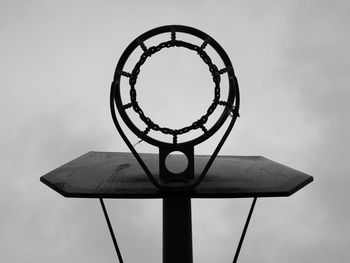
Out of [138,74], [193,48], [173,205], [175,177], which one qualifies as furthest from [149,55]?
[173,205]

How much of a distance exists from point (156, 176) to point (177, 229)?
508mm

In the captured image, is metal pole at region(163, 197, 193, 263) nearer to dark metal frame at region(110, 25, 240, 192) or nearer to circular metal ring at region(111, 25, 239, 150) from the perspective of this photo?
dark metal frame at region(110, 25, 240, 192)

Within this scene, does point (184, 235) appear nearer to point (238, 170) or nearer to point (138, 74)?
point (238, 170)

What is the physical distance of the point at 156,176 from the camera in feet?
9.84

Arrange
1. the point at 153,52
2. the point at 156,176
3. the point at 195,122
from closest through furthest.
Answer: the point at 153,52
the point at 195,122
the point at 156,176

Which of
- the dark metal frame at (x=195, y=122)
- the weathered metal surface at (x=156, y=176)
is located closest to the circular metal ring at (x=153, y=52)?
the dark metal frame at (x=195, y=122)

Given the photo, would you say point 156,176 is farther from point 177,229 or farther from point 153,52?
point 153,52

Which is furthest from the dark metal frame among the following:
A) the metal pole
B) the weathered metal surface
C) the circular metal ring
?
the metal pole

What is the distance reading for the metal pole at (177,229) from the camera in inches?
118

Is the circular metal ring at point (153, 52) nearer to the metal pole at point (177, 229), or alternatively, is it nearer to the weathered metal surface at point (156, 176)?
the weathered metal surface at point (156, 176)

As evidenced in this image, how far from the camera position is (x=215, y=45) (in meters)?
2.77

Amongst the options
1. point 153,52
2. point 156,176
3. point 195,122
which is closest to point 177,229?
point 156,176

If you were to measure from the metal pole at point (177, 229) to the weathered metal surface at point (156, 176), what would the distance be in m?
0.30

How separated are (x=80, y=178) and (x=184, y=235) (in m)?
1.05
